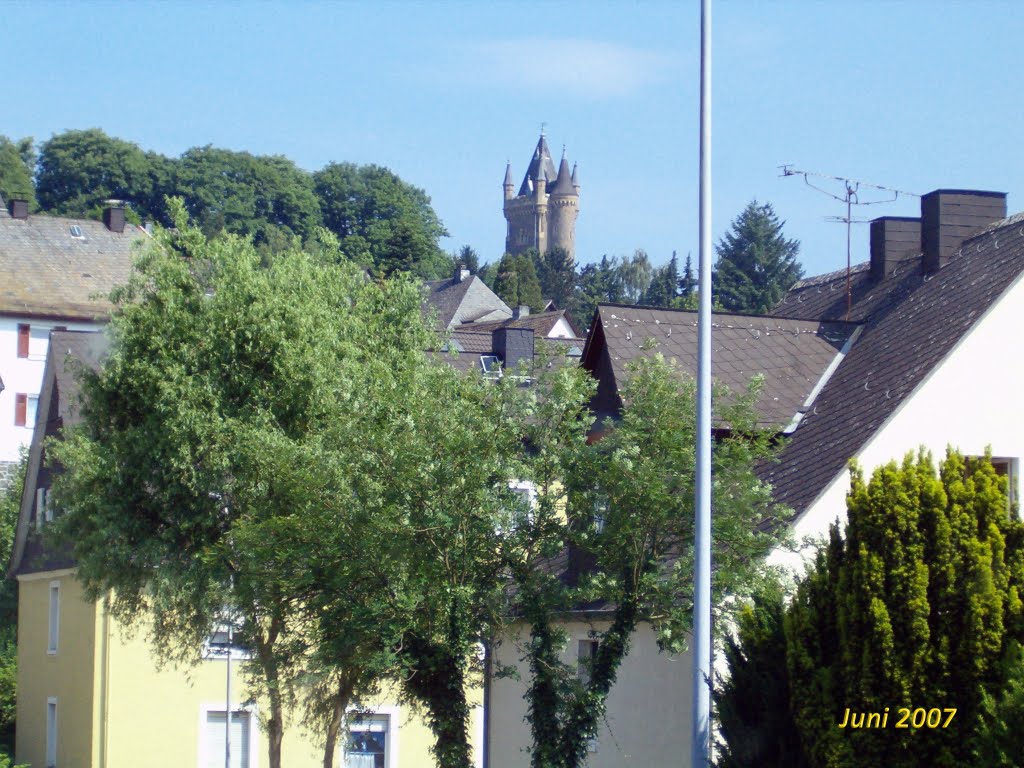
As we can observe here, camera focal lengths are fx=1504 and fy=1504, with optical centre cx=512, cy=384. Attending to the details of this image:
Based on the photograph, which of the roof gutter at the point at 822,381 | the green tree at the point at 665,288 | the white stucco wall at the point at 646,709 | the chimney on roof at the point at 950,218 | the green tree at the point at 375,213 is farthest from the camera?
the green tree at the point at 665,288

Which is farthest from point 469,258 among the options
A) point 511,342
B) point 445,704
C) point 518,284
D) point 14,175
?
point 445,704

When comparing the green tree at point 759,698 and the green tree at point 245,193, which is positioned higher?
the green tree at point 245,193

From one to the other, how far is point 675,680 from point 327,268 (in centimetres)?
837

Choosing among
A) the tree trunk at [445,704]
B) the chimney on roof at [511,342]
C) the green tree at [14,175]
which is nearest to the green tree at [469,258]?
the green tree at [14,175]

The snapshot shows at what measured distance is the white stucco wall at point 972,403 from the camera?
54.5 ft

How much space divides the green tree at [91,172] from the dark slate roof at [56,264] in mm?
20016

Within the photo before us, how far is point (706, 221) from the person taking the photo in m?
13.4

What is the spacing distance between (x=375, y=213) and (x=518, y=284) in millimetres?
18397

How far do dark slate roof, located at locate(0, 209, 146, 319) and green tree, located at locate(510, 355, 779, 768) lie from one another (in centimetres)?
5654

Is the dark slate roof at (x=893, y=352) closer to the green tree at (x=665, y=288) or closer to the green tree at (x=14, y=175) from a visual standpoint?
the green tree at (x=14, y=175)

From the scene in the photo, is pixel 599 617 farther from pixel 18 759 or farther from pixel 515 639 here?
pixel 18 759

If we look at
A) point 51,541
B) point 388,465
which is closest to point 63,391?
point 51,541

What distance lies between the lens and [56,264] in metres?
74.8

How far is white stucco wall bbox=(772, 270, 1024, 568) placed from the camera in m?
16.6
